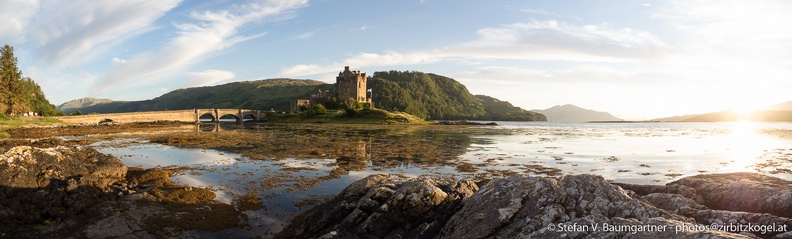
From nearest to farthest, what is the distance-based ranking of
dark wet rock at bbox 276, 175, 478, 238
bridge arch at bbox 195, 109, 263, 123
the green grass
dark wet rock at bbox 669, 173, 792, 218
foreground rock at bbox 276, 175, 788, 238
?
foreground rock at bbox 276, 175, 788, 238
dark wet rock at bbox 669, 173, 792, 218
dark wet rock at bbox 276, 175, 478, 238
the green grass
bridge arch at bbox 195, 109, 263, 123

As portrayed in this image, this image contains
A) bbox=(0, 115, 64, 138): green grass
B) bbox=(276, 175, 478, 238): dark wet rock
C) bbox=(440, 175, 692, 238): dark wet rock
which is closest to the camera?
bbox=(440, 175, 692, 238): dark wet rock

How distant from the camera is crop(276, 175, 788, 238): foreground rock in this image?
6598mm

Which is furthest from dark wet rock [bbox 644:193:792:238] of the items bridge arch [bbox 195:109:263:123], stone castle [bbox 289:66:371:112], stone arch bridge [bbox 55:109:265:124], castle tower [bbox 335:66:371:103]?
castle tower [bbox 335:66:371:103]

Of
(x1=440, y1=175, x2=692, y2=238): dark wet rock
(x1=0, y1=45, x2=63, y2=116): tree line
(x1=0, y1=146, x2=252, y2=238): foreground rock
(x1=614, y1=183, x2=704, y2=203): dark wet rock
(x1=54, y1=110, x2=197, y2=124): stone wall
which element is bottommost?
(x1=0, y1=146, x2=252, y2=238): foreground rock

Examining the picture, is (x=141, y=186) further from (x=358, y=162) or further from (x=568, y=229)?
(x=568, y=229)

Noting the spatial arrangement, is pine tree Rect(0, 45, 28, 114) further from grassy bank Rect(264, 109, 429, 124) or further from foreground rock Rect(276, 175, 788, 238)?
foreground rock Rect(276, 175, 788, 238)

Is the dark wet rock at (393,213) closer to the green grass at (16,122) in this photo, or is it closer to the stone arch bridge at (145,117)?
the green grass at (16,122)

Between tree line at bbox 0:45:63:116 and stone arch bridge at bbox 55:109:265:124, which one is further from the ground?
tree line at bbox 0:45:63:116

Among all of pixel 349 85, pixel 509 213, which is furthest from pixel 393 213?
pixel 349 85

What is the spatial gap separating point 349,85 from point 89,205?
5865 inches

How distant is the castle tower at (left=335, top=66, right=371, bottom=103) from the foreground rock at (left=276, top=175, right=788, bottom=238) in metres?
149

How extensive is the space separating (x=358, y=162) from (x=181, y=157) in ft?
45.4

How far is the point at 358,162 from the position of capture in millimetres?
26547

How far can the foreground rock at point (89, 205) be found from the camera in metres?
11.0
